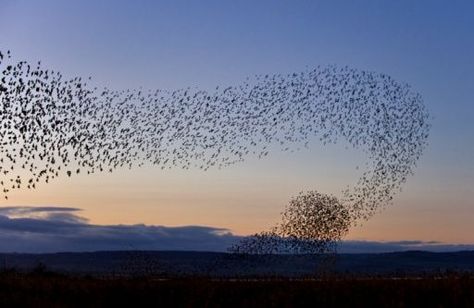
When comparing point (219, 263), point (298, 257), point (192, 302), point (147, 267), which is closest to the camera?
point (192, 302)

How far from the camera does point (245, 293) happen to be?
99.0 feet

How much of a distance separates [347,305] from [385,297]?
1.11 meters

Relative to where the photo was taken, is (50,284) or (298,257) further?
(298,257)

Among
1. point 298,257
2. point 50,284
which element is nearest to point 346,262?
point 298,257

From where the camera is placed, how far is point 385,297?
28.7 meters

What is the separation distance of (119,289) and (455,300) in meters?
9.53

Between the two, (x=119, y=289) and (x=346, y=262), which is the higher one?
(x=346, y=262)

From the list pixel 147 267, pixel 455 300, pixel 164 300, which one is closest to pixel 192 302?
pixel 164 300

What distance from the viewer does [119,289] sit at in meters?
30.9

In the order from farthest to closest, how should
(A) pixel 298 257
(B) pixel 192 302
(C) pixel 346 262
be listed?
(C) pixel 346 262, (A) pixel 298 257, (B) pixel 192 302

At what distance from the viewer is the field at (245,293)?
28562 mm

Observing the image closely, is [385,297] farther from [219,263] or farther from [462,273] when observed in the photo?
[219,263]

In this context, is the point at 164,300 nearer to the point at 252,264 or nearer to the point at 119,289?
the point at 119,289

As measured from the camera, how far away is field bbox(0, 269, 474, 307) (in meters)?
28.6
